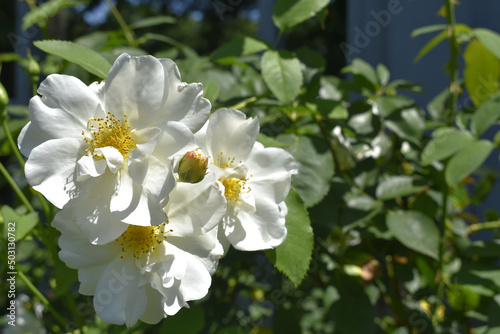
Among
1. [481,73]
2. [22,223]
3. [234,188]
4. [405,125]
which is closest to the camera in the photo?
[234,188]

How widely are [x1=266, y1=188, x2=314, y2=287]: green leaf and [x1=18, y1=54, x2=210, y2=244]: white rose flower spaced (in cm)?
19

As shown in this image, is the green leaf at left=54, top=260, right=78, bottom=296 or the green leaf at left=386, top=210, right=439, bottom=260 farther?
the green leaf at left=386, top=210, right=439, bottom=260

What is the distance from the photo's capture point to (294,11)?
893mm

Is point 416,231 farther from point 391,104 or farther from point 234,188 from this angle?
point 234,188

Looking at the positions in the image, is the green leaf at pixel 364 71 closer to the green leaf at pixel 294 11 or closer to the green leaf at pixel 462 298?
the green leaf at pixel 294 11

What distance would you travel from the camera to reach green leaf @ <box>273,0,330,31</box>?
0.87 meters

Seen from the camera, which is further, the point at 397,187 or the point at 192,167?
the point at 397,187

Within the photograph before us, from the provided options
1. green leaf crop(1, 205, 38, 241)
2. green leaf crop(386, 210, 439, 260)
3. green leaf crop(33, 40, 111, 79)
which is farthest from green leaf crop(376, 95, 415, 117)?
green leaf crop(1, 205, 38, 241)

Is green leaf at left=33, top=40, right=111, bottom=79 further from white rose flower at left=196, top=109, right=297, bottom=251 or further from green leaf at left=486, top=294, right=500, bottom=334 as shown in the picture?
green leaf at left=486, top=294, right=500, bottom=334

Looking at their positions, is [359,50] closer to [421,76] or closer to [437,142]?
[421,76]

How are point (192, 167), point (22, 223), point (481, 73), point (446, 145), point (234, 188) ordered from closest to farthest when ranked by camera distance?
point (192, 167) → point (234, 188) → point (22, 223) → point (446, 145) → point (481, 73)

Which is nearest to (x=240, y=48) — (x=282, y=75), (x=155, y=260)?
(x=282, y=75)

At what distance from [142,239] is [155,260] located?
0.13 feet

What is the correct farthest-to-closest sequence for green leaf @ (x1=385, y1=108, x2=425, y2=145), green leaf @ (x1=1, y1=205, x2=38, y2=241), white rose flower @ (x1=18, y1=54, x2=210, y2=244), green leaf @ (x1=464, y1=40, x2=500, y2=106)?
green leaf @ (x1=464, y1=40, x2=500, y2=106) < green leaf @ (x1=385, y1=108, x2=425, y2=145) < green leaf @ (x1=1, y1=205, x2=38, y2=241) < white rose flower @ (x1=18, y1=54, x2=210, y2=244)
